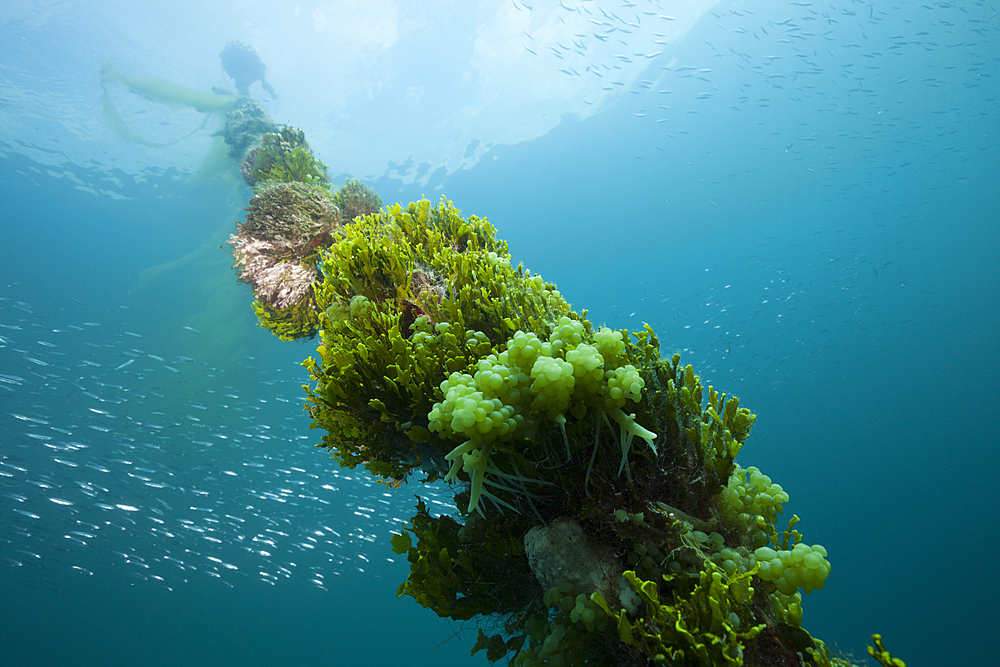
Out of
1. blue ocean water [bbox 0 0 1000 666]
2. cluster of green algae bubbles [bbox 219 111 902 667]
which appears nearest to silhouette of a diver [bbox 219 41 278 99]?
blue ocean water [bbox 0 0 1000 666]

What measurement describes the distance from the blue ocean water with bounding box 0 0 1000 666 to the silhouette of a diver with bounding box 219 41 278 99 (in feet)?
2.48

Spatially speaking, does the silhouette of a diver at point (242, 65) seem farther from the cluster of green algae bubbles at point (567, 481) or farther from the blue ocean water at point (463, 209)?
the cluster of green algae bubbles at point (567, 481)

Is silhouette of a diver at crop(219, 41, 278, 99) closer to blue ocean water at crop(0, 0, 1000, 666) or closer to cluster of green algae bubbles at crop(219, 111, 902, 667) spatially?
blue ocean water at crop(0, 0, 1000, 666)

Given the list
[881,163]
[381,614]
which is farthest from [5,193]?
[881,163]

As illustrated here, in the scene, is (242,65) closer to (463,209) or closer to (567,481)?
(463,209)

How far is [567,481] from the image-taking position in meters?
2.31

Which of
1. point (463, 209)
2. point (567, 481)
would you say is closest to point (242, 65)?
point (463, 209)

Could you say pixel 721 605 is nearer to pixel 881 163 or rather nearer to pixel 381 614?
pixel 381 614

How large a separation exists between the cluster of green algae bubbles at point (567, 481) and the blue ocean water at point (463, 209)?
1442 mm

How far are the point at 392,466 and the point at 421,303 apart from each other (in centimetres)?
146

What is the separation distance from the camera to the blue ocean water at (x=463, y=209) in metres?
17.5

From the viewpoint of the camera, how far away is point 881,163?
38156 mm

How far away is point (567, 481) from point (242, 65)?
2788cm

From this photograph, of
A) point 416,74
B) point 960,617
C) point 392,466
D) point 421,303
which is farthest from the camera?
Result: point 960,617
